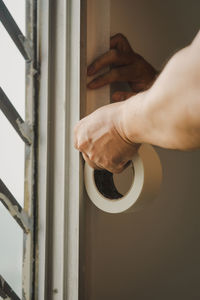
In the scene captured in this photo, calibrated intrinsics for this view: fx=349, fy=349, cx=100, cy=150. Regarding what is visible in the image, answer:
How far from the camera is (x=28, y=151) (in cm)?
87

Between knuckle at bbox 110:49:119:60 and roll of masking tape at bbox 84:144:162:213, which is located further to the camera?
knuckle at bbox 110:49:119:60

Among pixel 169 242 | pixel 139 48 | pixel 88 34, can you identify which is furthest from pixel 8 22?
pixel 169 242

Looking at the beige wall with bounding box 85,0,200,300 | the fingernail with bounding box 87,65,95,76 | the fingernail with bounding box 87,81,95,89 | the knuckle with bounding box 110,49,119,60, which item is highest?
the knuckle with bounding box 110,49,119,60

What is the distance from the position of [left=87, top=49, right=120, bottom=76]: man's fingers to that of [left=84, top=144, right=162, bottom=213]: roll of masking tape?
241 mm

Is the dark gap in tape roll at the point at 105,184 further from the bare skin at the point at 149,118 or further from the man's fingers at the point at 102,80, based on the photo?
the man's fingers at the point at 102,80

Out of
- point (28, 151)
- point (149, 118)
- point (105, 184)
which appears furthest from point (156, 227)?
point (149, 118)

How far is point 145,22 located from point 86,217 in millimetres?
692

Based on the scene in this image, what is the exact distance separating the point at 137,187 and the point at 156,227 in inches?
21.2

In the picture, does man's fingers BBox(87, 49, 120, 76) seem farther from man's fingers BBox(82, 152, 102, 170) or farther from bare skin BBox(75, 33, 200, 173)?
man's fingers BBox(82, 152, 102, 170)

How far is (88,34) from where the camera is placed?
865 mm

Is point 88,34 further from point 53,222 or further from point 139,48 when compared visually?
point 53,222

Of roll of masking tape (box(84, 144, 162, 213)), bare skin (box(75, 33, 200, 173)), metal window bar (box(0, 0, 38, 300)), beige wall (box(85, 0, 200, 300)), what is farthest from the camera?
beige wall (box(85, 0, 200, 300))

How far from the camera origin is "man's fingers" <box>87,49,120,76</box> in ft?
2.87

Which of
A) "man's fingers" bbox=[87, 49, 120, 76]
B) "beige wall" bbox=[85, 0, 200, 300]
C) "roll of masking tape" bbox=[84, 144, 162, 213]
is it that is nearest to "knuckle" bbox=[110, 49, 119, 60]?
"man's fingers" bbox=[87, 49, 120, 76]
